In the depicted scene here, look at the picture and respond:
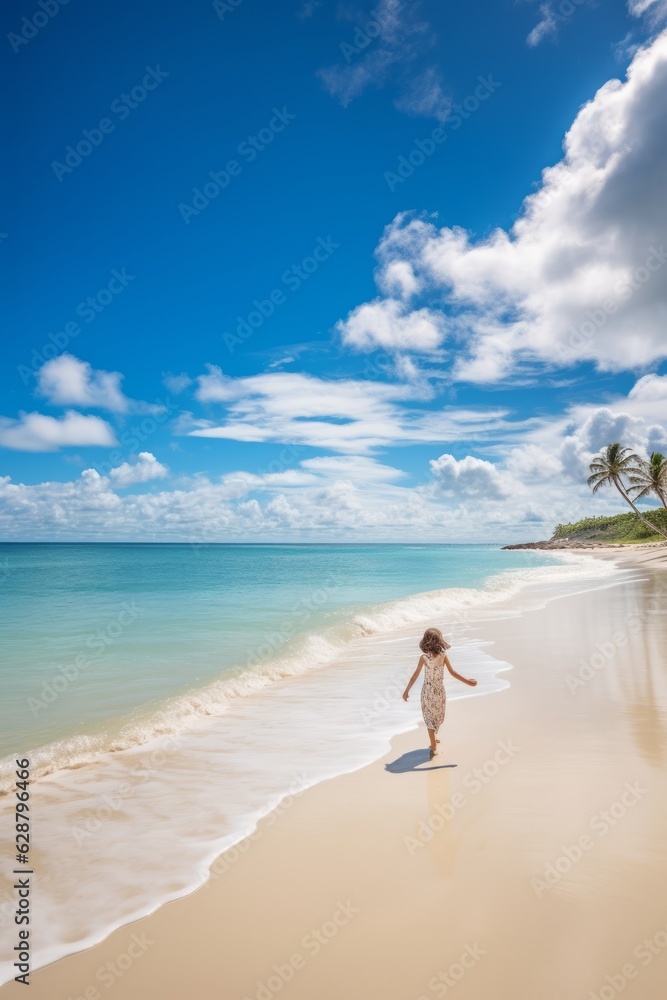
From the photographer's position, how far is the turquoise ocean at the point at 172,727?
4.67 metres

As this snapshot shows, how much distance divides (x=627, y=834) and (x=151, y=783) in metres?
5.30

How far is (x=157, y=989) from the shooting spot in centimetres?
331

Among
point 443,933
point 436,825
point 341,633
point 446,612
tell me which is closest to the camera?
point 443,933

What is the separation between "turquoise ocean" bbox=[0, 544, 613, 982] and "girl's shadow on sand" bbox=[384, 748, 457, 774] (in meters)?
0.42

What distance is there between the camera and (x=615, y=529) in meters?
97.5

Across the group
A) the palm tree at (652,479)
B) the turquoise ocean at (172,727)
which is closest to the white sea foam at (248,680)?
the turquoise ocean at (172,727)

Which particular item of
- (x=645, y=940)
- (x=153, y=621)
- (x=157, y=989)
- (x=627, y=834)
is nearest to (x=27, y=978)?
(x=157, y=989)

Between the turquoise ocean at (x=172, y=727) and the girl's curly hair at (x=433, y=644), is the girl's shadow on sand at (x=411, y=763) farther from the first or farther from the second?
the girl's curly hair at (x=433, y=644)

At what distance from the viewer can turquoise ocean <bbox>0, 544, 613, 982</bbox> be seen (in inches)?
184

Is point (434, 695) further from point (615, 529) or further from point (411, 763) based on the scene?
point (615, 529)

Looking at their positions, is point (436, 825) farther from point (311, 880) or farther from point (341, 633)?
point (341, 633)

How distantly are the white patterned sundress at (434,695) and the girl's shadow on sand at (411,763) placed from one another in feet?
1.24

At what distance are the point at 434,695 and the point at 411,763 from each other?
2.87 feet

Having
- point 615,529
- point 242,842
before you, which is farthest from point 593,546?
point 242,842
